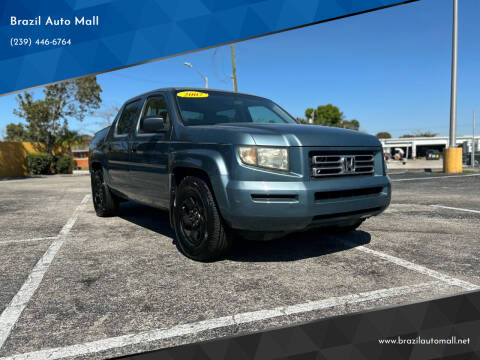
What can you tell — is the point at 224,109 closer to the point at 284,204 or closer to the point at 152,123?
the point at 152,123

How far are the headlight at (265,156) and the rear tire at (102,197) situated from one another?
11.4 feet

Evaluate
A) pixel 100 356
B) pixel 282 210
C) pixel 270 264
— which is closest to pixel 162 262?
pixel 270 264

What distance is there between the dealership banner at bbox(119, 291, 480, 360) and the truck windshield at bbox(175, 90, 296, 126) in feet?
11.0

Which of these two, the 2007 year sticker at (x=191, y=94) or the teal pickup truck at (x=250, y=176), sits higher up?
the 2007 year sticker at (x=191, y=94)

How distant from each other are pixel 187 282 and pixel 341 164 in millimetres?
1654

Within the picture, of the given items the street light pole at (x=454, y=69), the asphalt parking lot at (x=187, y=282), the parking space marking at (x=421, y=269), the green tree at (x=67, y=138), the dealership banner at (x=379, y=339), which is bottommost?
the parking space marking at (x=421, y=269)

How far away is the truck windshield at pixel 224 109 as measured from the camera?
3.98 metres

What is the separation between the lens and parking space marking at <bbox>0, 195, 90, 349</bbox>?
7.11 feet

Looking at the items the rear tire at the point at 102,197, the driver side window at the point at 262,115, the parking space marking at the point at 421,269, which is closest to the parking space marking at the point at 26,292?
the rear tire at the point at 102,197

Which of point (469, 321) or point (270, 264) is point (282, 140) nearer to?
point (270, 264)

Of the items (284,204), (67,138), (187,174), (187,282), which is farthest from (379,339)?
(67,138)

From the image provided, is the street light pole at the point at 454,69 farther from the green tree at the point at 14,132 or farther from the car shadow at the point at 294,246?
the green tree at the point at 14,132

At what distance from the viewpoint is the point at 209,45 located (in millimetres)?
6328

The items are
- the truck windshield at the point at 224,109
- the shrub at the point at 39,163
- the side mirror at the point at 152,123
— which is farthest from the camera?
the shrub at the point at 39,163
